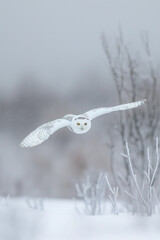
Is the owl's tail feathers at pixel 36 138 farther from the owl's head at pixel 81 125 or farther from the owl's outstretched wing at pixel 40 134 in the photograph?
the owl's head at pixel 81 125

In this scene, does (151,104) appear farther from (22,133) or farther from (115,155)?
(22,133)

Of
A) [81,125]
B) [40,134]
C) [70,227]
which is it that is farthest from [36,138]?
[70,227]

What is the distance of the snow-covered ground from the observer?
1.78 m

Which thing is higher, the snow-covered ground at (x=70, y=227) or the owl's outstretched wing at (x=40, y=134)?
the owl's outstretched wing at (x=40, y=134)

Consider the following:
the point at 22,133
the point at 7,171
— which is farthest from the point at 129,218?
A: the point at 22,133

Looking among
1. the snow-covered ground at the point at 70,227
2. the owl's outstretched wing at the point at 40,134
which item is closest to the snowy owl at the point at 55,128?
the owl's outstretched wing at the point at 40,134

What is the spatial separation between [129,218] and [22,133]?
4045 millimetres

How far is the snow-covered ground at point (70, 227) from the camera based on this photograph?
178 cm

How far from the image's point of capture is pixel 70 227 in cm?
212

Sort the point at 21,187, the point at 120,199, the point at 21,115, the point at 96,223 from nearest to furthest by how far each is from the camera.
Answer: the point at 96,223
the point at 120,199
the point at 21,187
the point at 21,115

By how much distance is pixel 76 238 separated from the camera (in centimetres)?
193

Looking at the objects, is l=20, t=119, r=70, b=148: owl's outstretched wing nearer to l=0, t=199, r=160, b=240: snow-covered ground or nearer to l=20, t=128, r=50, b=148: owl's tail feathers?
l=20, t=128, r=50, b=148: owl's tail feathers

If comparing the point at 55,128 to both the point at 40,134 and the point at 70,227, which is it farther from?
the point at 70,227

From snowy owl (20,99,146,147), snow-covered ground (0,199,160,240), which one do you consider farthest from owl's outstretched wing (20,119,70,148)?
snow-covered ground (0,199,160,240)
